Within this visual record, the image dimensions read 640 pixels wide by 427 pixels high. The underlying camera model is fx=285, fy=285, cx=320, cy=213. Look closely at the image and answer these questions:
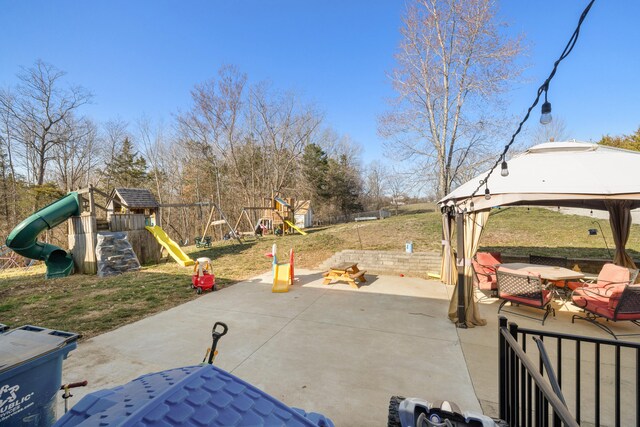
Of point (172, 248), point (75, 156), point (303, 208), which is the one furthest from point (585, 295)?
point (75, 156)

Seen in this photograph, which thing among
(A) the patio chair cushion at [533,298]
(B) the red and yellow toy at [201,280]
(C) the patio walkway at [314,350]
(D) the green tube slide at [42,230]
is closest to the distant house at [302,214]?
(D) the green tube slide at [42,230]

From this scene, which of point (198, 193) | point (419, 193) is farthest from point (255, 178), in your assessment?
point (419, 193)

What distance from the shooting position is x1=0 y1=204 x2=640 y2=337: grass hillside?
19.0ft

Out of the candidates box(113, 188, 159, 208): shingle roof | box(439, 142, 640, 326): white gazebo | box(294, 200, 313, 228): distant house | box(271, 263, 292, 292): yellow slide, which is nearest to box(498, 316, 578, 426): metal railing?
box(439, 142, 640, 326): white gazebo

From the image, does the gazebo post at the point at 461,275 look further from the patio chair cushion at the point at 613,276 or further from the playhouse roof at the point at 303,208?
the playhouse roof at the point at 303,208

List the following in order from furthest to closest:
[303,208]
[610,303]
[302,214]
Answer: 1. [303,208]
2. [302,214]
3. [610,303]

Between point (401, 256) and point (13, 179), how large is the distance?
2781 cm

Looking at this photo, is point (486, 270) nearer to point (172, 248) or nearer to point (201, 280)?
point (201, 280)

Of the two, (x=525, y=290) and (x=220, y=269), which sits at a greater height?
(x=525, y=290)

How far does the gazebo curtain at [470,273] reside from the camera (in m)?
5.04

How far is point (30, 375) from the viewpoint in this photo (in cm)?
169

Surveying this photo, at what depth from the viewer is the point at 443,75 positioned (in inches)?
659

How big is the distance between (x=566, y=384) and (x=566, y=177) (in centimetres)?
409

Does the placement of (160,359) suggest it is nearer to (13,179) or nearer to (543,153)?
(543,153)
